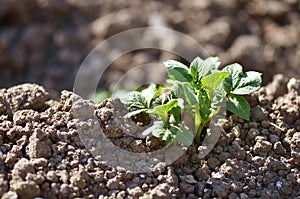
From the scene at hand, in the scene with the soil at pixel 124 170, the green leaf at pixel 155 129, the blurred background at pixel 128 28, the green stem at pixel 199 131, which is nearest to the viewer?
the soil at pixel 124 170

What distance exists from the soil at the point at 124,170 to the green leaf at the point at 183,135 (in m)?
0.08

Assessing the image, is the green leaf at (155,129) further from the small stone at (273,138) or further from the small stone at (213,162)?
the small stone at (273,138)

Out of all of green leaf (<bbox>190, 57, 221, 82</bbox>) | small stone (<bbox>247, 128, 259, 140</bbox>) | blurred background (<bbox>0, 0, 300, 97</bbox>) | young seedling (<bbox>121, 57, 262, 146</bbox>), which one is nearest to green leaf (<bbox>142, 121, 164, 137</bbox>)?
young seedling (<bbox>121, 57, 262, 146</bbox>)

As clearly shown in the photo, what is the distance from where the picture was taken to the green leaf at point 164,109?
6.50 feet

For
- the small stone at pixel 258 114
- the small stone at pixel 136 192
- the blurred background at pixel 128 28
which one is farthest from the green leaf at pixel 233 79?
the blurred background at pixel 128 28

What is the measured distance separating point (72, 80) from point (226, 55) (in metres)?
1.04

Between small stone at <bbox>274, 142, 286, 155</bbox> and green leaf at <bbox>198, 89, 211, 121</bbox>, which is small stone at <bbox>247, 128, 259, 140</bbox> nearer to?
small stone at <bbox>274, 142, 286, 155</bbox>

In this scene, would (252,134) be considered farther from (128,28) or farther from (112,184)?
(128,28)

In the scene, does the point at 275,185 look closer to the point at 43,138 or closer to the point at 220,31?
the point at 43,138

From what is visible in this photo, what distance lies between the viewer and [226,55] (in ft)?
11.8

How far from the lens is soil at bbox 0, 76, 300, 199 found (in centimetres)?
190

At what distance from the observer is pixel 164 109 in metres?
2.00

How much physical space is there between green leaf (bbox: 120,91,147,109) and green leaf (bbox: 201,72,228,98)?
0.81 ft

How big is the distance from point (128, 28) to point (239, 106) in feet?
5.78
